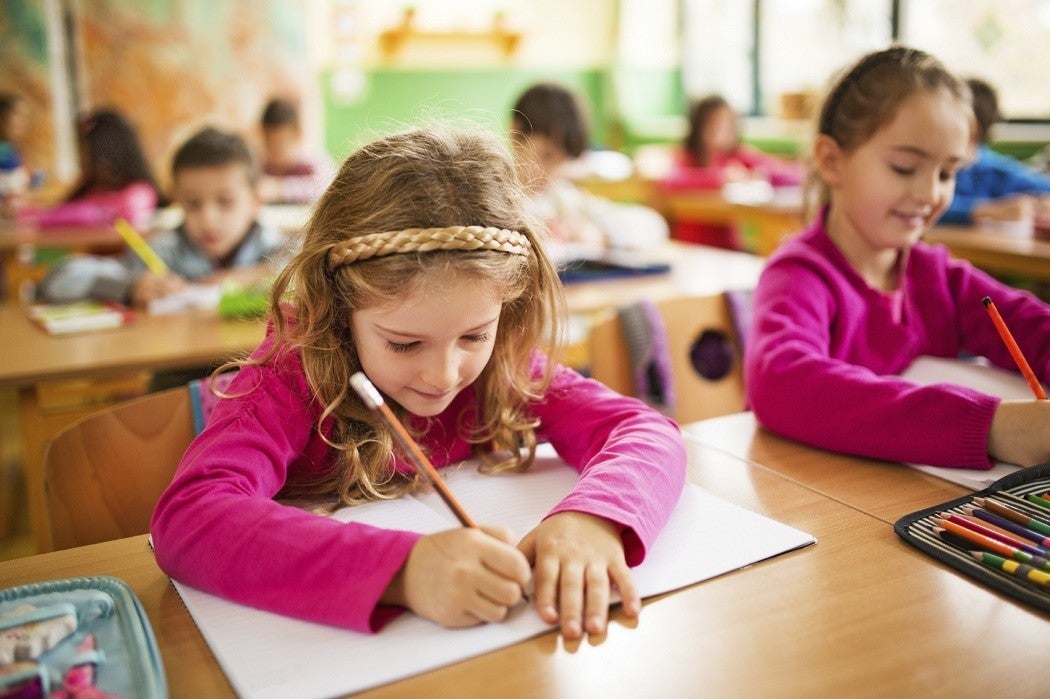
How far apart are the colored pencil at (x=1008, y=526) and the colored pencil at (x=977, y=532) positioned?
0.5 inches

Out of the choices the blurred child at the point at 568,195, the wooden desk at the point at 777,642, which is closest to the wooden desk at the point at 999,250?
the blurred child at the point at 568,195

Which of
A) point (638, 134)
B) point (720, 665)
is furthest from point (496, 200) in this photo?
point (638, 134)

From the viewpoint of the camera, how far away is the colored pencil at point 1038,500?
0.84 metres

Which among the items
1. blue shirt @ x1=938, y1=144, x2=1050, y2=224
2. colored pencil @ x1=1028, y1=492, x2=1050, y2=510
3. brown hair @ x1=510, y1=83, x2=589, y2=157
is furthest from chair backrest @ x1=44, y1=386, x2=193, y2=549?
blue shirt @ x1=938, y1=144, x2=1050, y2=224

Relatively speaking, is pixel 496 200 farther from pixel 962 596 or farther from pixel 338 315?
pixel 962 596

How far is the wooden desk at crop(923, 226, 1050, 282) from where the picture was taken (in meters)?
2.40

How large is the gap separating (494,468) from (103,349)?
1060mm

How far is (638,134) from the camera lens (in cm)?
670

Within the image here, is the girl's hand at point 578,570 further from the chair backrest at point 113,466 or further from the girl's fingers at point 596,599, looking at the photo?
the chair backrest at point 113,466

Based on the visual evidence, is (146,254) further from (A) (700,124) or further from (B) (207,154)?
(A) (700,124)

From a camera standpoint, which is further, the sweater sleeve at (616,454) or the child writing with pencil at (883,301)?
the child writing with pencil at (883,301)

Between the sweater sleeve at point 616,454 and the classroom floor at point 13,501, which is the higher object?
the sweater sleeve at point 616,454

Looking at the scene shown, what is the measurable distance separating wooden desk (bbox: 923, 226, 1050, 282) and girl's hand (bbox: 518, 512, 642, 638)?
206 centimetres

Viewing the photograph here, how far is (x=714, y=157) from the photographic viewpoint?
17.0ft
